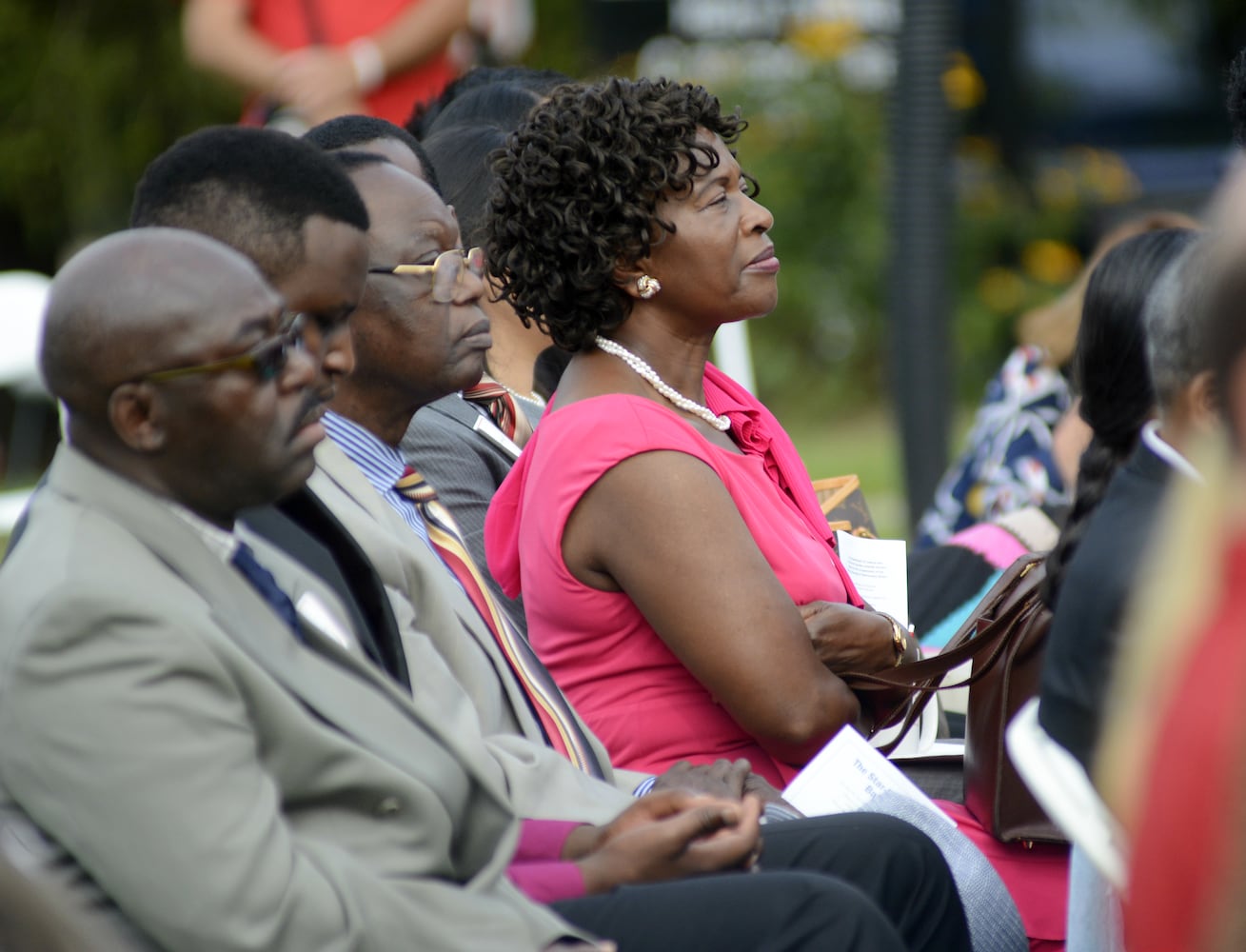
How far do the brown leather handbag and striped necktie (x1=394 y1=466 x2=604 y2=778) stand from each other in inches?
22.0

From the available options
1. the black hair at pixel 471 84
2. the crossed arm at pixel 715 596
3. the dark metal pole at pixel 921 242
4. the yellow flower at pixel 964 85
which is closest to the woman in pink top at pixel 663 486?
the crossed arm at pixel 715 596

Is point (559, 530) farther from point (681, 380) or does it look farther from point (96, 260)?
point (96, 260)

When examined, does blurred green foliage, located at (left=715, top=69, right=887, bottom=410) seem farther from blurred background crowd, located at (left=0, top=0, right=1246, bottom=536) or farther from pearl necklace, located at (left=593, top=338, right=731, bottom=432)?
pearl necklace, located at (left=593, top=338, right=731, bottom=432)

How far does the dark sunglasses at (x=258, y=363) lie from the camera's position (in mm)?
1991

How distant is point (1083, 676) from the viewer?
2.12 metres

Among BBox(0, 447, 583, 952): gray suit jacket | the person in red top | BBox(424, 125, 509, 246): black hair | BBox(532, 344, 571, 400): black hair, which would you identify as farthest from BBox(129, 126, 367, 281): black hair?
the person in red top

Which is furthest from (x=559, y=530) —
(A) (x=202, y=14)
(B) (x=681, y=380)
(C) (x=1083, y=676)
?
(A) (x=202, y=14)

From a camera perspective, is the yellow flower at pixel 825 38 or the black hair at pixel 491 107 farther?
the yellow flower at pixel 825 38

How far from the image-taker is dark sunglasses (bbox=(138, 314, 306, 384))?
1991mm

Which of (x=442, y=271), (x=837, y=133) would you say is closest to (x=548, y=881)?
(x=442, y=271)

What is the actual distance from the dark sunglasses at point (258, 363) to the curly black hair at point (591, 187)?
116cm

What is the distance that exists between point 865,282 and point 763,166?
→ 99 cm

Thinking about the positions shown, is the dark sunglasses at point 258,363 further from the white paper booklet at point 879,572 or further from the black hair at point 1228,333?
the white paper booklet at point 879,572

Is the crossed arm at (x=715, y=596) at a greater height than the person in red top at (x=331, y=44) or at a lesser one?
lesser
